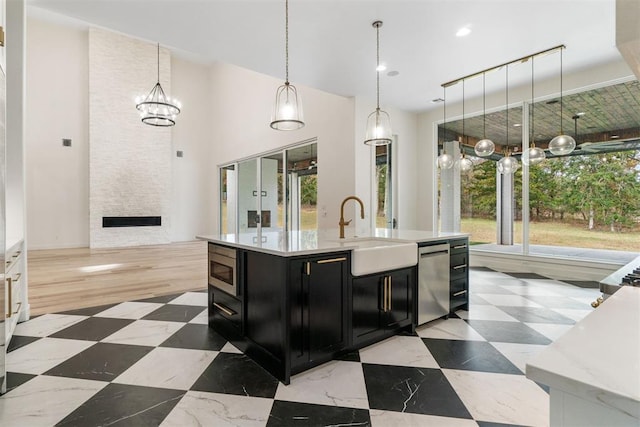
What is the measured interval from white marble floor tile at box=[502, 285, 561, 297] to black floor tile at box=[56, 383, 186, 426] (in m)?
4.06

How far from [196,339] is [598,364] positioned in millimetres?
2689

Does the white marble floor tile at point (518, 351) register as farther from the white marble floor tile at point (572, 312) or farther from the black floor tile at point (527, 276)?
the black floor tile at point (527, 276)

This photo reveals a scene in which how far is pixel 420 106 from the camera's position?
590cm

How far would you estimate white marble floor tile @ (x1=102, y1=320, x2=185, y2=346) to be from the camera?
2527 millimetres

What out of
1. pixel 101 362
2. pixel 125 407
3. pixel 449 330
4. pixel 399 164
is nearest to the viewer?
pixel 125 407

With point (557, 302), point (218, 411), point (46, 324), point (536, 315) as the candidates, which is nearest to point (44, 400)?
point (218, 411)

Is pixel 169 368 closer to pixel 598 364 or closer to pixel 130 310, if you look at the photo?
→ pixel 130 310

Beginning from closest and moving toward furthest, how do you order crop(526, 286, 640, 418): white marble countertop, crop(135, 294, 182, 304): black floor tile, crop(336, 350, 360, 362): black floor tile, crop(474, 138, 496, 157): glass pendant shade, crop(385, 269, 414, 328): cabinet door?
crop(526, 286, 640, 418): white marble countertop
crop(336, 350, 360, 362): black floor tile
crop(385, 269, 414, 328): cabinet door
crop(135, 294, 182, 304): black floor tile
crop(474, 138, 496, 157): glass pendant shade

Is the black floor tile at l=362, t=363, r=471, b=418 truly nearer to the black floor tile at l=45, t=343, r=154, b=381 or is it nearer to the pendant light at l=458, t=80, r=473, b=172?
the black floor tile at l=45, t=343, r=154, b=381

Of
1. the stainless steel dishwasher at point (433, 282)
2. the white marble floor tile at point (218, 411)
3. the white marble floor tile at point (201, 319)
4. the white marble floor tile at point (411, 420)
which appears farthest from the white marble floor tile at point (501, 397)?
the white marble floor tile at point (201, 319)

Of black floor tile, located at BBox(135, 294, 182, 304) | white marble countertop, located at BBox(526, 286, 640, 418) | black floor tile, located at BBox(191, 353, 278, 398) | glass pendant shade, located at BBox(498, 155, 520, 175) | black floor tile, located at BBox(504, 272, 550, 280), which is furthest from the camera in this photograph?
black floor tile, located at BBox(504, 272, 550, 280)

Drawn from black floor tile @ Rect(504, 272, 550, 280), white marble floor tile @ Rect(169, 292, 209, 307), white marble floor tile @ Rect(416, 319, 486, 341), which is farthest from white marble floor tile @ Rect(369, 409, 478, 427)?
black floor tile @ Rect(504, 272, 550, 280)

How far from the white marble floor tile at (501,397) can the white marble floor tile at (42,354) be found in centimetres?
278

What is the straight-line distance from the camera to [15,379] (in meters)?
1.95
